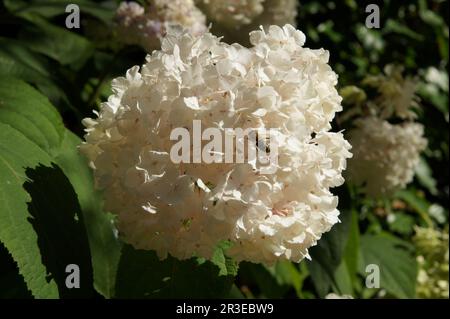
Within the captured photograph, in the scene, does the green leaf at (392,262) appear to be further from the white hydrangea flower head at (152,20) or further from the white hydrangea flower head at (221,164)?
the white hydrangea flower head at (221,164)

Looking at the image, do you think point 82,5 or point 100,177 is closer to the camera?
point 100,177

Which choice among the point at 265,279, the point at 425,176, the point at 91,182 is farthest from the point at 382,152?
the point at 91,182

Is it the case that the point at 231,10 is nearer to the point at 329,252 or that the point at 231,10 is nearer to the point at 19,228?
the point at 329,252

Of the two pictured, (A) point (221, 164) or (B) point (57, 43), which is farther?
(B) point (57, 43)

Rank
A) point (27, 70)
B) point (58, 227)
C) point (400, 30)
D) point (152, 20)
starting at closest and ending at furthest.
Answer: point (58, 227)
point (27, 70)
point (152, 20)
point (400, 30)

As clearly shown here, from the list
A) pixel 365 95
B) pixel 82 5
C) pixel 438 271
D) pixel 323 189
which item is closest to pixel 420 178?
pixel 438 271
